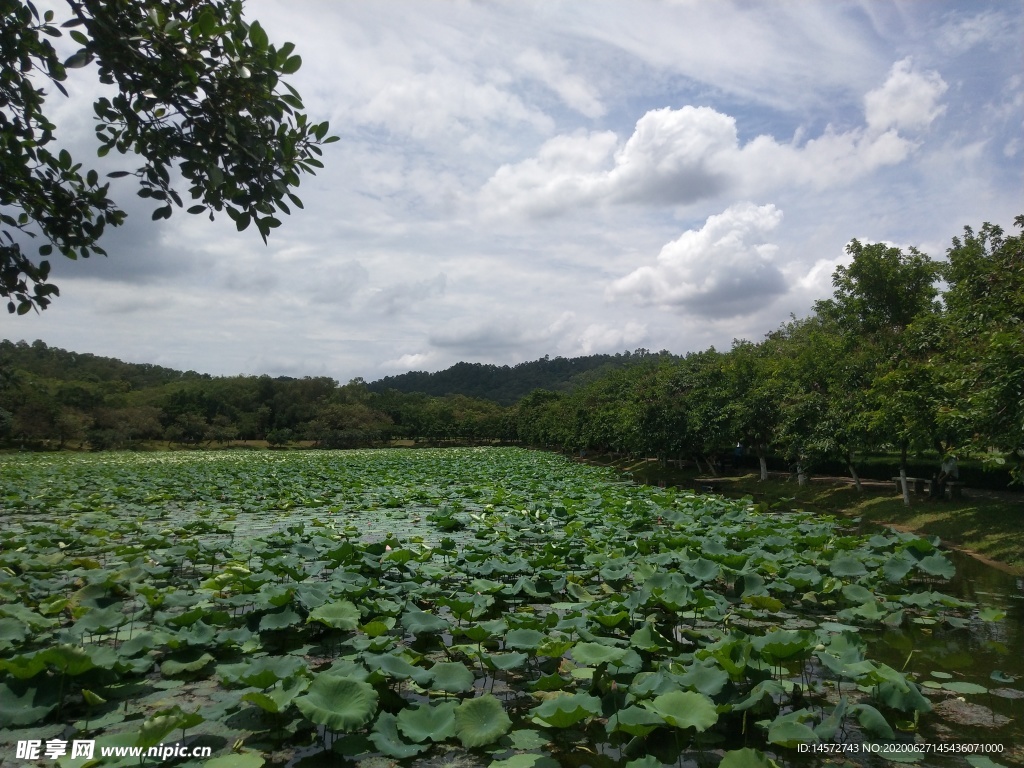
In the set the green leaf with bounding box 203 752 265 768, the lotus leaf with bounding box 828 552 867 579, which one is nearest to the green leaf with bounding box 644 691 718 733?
the green leaf with bounding box 203 752 265 768

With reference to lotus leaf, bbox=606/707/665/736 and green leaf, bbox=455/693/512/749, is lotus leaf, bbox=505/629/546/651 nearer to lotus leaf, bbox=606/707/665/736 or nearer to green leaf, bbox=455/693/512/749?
green leaf, bbox=455/693/512/749

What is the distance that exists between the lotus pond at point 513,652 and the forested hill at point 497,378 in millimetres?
111893

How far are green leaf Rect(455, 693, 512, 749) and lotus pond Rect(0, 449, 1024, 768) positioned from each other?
1 cm

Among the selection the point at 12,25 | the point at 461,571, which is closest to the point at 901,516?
the point at 461,571

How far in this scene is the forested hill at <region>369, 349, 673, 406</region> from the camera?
4914 inches

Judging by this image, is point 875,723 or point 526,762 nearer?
point 526,762

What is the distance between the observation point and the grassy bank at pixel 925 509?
1098 cm

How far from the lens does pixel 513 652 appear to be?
14.5ft

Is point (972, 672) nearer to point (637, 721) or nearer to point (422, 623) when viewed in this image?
point (637, 721)

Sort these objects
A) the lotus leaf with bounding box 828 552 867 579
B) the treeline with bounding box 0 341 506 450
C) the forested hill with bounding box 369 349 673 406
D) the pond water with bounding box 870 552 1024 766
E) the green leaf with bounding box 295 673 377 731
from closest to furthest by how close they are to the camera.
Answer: the green leaf with bounding box 295 673 377 731 < the pond water with bounding box 870 552 1024 766 < the lotus leaf with bounding box 828 552 867 579 < the treeline with bounding box 0 341 506 450 < the forested hill with bounding box 369 349 673 406

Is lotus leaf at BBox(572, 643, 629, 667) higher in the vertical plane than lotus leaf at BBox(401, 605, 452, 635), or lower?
higher

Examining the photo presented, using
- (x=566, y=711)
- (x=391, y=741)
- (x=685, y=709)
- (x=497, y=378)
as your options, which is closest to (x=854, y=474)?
(x=685, y=709)

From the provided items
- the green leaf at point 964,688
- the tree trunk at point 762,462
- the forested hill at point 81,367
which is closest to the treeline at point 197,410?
the forested hill at point 81,367

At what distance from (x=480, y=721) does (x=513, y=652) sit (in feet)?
3.87
